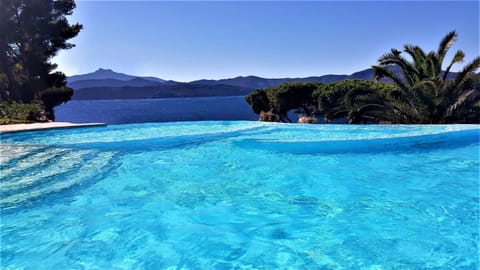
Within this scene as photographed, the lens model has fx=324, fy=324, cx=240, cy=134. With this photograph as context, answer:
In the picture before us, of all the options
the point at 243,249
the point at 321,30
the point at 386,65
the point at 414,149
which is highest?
the point at 321,30

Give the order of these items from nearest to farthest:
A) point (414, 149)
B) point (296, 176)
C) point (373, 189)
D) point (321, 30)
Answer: point (373, 189), point (296, 176), point (414, 149), point (321, 30)

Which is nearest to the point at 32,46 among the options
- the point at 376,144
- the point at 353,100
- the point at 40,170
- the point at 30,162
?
the point at 30,162

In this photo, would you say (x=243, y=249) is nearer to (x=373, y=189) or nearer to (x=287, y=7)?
(x=373, y=189)

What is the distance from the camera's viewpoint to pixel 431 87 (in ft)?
43.0

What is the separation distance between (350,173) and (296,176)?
1.13 metres

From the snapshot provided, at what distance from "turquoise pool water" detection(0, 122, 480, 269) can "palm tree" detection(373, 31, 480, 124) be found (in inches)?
188

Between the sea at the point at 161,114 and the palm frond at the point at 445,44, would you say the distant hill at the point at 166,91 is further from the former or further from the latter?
the palm frond at the point at 445,44

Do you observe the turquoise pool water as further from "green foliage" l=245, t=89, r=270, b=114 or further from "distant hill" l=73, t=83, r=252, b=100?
"distant hill" l=73, t=83, r=252, b=100

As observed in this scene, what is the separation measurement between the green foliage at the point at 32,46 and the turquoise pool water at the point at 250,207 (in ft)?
59.9

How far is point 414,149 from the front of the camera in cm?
867

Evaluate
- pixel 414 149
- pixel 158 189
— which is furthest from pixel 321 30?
pixel 158 189

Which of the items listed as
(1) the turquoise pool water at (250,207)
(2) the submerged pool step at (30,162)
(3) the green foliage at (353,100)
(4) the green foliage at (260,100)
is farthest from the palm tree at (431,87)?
(2) the submerged pool step at (30,162)

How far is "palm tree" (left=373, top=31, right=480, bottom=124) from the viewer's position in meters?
13.0

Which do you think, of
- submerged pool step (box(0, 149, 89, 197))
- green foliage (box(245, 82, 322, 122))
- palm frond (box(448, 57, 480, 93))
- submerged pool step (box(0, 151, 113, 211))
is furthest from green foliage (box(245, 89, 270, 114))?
submerged pool step (box(0, 151, 113, 211))
